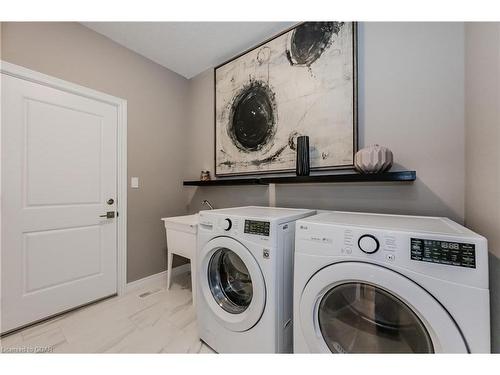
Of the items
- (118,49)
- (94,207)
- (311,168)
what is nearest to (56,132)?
(94,207)

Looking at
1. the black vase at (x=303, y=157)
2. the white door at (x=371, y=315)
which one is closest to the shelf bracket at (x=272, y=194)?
the black vase at (x=303, y=157)

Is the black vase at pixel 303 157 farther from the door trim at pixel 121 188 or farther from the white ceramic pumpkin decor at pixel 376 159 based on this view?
the door trim at pixel 121 188

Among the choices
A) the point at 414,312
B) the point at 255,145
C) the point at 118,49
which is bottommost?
the point at 414,312

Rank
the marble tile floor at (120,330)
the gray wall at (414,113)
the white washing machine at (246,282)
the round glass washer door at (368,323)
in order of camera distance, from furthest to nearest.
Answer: the marble tile floor at (120,330)
the gray wall at (414,113)
the white washing machine at (246,282)
the round glass washer door at (368,323)

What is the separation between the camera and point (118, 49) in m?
1.95

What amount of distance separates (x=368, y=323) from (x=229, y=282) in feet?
2.65

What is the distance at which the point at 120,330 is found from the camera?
4.78 ft

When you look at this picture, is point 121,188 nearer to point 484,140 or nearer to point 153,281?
point 153,281

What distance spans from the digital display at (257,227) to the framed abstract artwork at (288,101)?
2.52 ft

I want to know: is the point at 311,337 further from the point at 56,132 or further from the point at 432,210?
the point at 56,132

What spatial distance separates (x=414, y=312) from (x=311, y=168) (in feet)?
3.54

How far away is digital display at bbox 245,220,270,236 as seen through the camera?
1.07 m

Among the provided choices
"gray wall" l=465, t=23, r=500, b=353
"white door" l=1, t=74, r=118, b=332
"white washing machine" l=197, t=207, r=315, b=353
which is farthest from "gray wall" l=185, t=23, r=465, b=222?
"white door" l=1, t=74, r=118, b=332

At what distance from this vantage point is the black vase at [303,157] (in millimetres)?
1511
